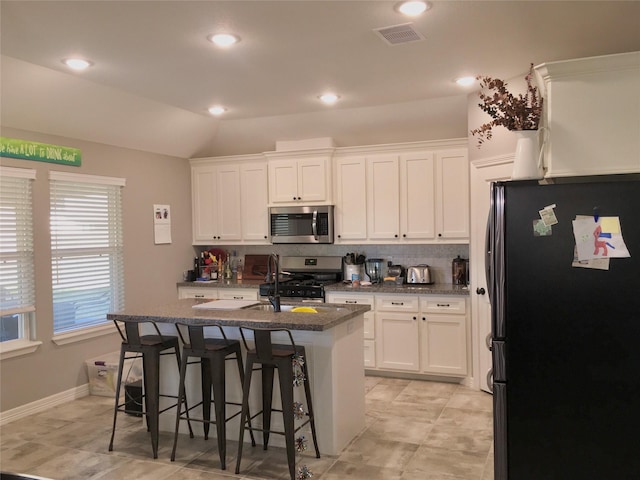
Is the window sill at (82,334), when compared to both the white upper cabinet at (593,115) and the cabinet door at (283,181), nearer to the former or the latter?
the cabinet door at (283,181)

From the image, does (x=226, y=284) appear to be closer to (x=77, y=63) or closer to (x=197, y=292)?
(x=197, y=292)

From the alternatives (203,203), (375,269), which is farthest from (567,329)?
(203,203)

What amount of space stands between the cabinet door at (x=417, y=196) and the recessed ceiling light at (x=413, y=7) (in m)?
2.49

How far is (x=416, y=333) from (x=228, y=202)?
2.68 metres

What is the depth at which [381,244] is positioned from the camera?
18.8 ft

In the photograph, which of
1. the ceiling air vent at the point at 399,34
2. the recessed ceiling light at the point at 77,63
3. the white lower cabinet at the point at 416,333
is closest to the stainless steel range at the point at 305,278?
the white lower cabinet at the point at 416,333

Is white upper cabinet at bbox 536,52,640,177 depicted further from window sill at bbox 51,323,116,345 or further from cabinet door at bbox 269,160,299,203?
window sill at bbox 51,323,116,345

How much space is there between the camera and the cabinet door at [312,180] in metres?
5.81

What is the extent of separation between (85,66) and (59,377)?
2.71 metres

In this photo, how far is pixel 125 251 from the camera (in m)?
5.54

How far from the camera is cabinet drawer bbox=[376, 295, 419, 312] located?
5.26 meters

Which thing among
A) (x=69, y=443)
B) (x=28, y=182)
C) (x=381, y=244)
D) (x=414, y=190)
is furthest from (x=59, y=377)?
(x=414, y=190)

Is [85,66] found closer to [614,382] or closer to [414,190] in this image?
[414,190]

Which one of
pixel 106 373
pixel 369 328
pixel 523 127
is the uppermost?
pixel 523 127
